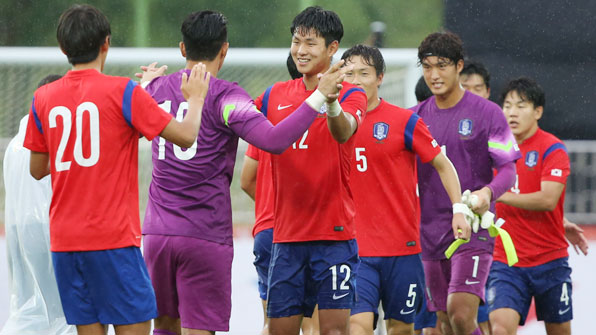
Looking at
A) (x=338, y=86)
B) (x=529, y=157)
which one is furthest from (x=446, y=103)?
(x=338, y=86)

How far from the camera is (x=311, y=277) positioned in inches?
201

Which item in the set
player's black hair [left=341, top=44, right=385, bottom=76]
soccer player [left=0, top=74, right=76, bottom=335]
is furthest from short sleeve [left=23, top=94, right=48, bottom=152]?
player's black hair [left=341, top=44, right=385, bottom=76]

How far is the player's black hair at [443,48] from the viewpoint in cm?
652

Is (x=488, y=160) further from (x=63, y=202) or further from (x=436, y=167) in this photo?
(x=63, y=202)

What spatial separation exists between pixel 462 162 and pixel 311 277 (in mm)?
1813

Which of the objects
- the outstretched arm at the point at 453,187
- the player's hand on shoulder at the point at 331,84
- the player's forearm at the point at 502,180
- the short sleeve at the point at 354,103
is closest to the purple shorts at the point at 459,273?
the player's forearm at the point at 502,180

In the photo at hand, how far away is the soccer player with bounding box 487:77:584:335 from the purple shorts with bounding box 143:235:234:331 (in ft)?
9.11

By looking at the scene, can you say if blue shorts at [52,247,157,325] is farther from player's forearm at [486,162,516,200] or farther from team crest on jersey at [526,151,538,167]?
team crest on jersey at [526,151,538,167]

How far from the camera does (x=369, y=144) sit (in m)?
6.04

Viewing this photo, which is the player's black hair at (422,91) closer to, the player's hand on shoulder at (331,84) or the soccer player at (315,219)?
the soccer player at (315,219)

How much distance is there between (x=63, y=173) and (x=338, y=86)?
1322mm

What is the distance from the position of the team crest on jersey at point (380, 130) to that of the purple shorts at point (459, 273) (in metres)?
1.02

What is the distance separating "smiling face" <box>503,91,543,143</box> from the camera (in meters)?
7.35

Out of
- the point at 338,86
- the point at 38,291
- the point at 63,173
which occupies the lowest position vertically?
the point at 38,291
